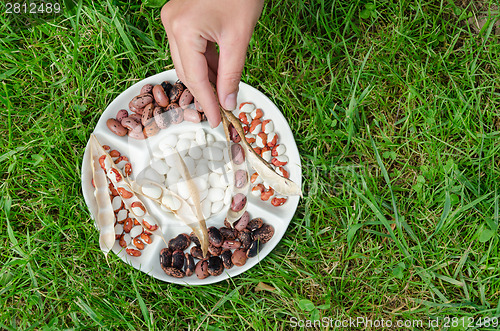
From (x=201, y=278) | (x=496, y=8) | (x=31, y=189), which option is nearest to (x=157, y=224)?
(x=201, y=278)

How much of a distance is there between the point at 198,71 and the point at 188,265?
0.74 metres

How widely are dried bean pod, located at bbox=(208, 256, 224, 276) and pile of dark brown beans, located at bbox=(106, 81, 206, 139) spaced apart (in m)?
0.52

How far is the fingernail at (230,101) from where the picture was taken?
1268 millimetres

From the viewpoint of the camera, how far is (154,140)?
1.63 meters

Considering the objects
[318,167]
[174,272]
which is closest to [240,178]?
[318,167]

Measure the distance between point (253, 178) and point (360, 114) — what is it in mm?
507

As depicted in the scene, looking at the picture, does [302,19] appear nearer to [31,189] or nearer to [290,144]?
[290,144]

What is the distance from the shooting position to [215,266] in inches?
60.0

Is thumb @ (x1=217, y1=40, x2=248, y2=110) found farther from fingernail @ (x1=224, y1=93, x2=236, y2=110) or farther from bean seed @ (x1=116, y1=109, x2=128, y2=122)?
bean seed @ (x1=116, y1=109, x2=128, y2=122)

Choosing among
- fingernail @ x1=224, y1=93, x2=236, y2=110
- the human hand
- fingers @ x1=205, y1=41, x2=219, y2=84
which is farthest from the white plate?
the human hand

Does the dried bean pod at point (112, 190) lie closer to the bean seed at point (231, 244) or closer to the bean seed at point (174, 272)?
the bean seed at point (174, 272)

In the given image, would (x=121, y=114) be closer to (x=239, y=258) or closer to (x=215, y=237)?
(x=215, y=237)

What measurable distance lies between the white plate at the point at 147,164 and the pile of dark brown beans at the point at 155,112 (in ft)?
0.09

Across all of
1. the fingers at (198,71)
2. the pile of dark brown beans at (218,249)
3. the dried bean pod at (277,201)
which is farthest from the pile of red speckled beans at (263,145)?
the fingers at (198,71)
